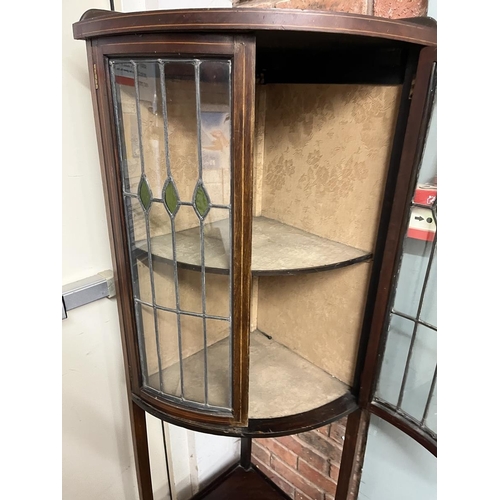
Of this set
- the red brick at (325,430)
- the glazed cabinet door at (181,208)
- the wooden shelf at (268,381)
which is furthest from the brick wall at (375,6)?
the red brick at (325,430)

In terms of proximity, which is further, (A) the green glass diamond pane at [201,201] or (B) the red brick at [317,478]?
(B) the red brick at [317,478]

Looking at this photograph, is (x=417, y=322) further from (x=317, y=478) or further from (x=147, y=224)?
(x=317, y=478)

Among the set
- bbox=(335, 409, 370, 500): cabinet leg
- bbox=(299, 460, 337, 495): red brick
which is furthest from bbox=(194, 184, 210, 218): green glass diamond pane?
bbox=(299, 460, 337, 495): red brick

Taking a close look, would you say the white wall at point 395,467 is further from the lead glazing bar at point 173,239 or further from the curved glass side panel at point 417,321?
the lead glazing bar at point 173,239

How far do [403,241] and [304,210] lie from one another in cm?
29

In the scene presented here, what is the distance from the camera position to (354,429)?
1.04m

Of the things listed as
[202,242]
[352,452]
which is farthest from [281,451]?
[202,242]

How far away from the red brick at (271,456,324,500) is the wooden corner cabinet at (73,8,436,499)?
0.61m

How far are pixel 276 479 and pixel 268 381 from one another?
0.78 metres

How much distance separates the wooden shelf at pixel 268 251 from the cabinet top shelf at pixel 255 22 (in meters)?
0.32

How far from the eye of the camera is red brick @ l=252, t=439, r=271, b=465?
156cm

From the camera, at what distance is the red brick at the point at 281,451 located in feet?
4.74
